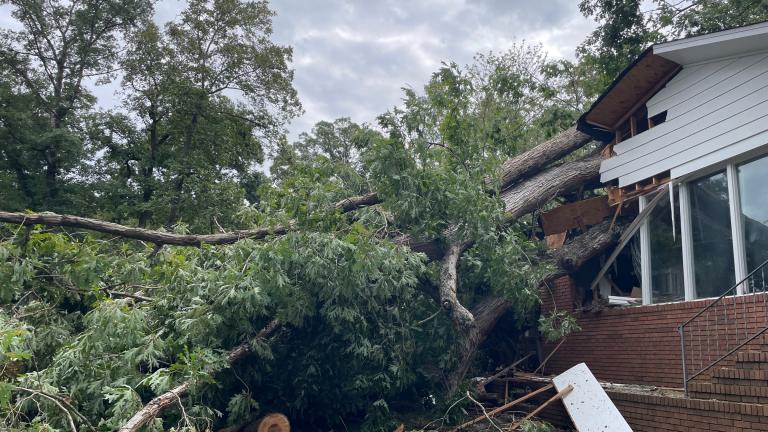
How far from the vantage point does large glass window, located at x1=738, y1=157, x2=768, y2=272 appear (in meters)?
6.70

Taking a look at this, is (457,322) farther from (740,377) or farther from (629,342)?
(740,377)

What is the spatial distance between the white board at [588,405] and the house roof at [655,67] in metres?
4.46

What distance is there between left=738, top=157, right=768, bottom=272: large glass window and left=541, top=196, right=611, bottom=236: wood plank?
10.2 ft

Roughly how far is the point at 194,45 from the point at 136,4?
2.45 meters

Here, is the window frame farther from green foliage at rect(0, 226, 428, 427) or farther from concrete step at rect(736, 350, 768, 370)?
green foliage at rect(0, 226, 428, 427)

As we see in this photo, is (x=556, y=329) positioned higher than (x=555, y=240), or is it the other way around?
(x=555, y=240)

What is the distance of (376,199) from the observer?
9.41m

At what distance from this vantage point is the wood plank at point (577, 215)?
1015 centimetres

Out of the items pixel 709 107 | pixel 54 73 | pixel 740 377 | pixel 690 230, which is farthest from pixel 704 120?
pixel 54 73

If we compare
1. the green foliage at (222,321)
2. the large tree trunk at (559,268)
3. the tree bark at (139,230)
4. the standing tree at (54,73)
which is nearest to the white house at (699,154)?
the large tree trunk at (559,268)

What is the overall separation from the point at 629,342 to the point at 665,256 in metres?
1.42

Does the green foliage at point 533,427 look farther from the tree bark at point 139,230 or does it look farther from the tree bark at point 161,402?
the tree bark at point 139,230

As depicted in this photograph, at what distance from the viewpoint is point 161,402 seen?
564 cm

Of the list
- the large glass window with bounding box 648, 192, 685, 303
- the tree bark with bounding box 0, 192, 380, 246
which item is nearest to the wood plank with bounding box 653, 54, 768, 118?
the large glass window with bounding box 648, 192, 685, 303
